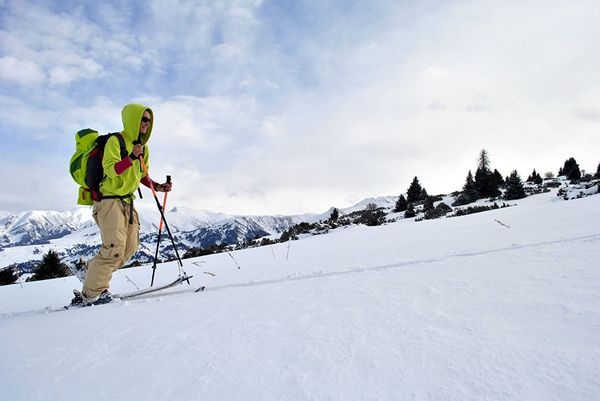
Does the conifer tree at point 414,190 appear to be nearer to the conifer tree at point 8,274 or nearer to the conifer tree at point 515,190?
the conifer tree at point 515,190

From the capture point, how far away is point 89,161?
3689mm

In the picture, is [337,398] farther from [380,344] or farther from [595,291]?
[595,291]

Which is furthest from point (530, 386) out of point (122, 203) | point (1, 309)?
point (1, 309)

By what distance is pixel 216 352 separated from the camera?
1.59 m

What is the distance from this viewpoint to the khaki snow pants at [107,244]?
356cm

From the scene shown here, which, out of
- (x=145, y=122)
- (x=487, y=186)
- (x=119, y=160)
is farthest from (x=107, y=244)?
(x=487, y=186)

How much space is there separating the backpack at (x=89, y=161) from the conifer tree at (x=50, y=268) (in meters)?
10.6

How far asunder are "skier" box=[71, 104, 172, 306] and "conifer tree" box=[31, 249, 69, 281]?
10687 mm

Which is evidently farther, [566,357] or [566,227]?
[566,227]

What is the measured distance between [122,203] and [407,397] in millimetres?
3686

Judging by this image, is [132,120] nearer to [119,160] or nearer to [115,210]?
[119,160]

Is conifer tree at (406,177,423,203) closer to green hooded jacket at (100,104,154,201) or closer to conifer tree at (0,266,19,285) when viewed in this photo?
conifer tree at (0,266,19,285)


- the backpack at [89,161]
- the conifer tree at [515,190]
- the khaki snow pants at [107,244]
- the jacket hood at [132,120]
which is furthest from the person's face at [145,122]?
the conifer tree at [515,190]

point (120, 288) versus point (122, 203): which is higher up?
point (122, 203)
